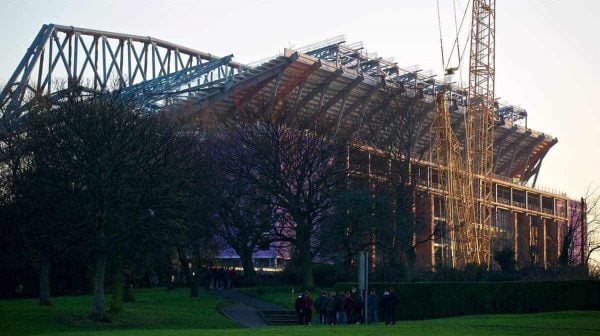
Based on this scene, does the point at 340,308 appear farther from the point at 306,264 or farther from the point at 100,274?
the point at 306,264

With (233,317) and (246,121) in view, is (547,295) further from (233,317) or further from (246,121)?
(246,121)

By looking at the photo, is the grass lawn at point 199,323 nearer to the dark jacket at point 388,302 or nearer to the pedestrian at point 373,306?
the dark jacket at point 388,302

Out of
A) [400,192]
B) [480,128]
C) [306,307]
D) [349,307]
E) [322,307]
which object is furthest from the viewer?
[480,128]

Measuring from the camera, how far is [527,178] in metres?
152

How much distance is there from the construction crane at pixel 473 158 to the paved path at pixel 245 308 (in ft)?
90.2

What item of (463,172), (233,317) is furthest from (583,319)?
(463,172)

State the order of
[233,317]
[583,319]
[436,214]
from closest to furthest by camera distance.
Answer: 1. [583,319]
2. [233,317]
3. [436,214]

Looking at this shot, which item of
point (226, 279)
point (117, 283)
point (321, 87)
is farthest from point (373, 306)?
point (321, 87)

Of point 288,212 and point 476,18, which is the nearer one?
point 288,212

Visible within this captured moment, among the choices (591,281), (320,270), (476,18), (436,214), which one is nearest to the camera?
(591,281)

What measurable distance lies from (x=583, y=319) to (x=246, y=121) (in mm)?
37124

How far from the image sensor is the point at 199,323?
4500cm

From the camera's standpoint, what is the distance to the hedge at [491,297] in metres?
40.9

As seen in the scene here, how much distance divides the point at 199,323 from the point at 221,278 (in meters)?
26.7
